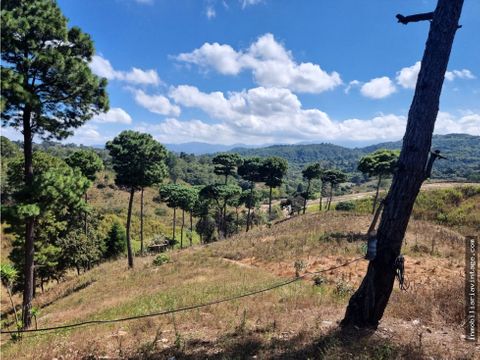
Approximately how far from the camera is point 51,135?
452 inches

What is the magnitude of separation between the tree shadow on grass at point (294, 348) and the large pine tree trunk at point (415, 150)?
2.64 feet

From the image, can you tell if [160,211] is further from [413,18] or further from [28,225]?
[413,18]

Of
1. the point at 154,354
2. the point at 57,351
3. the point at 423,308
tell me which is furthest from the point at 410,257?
the point at 57,351

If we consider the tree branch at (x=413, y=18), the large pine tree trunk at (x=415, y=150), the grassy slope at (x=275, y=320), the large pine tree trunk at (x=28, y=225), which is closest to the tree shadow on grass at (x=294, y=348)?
the grassy slope at (x=275, y=320)

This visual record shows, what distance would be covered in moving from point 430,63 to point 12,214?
12.1 meters

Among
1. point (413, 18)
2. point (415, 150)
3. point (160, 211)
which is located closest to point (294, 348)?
point (415, 150)

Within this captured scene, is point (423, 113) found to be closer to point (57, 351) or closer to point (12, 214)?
point (57, 351)

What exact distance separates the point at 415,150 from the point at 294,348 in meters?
4.10

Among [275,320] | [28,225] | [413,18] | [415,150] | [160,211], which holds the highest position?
[413,18]

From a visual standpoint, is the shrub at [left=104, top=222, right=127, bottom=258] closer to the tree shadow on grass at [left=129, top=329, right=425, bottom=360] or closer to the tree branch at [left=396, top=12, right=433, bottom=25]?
the tree shadow on grass at [left=129, top=329, right=425, bottom=360]

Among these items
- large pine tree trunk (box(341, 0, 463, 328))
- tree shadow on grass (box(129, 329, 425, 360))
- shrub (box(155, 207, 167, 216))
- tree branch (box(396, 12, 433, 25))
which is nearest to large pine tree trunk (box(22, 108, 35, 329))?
tree shadow on grass (box(129, 329, 425, 360))

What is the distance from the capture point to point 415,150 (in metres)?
5.58

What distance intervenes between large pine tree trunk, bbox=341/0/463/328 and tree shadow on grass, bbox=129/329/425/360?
81cm

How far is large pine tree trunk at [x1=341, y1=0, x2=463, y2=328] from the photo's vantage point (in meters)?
5.50
